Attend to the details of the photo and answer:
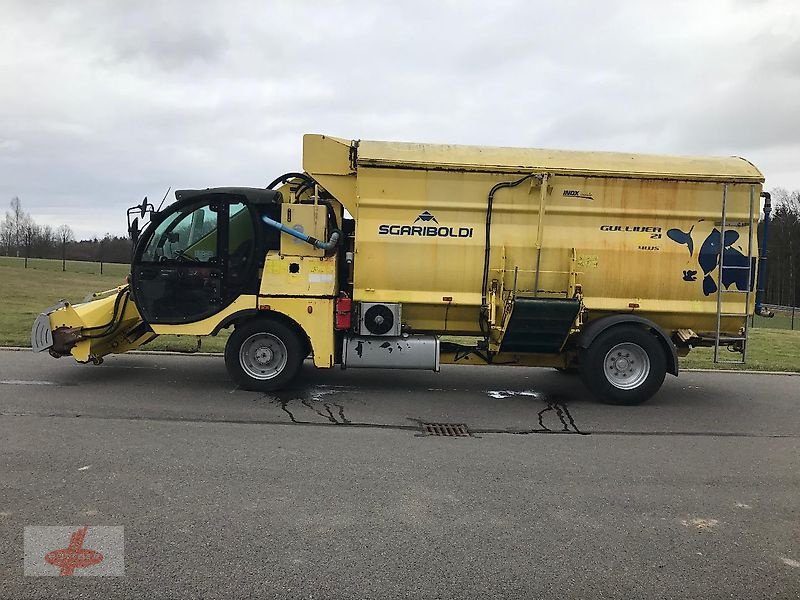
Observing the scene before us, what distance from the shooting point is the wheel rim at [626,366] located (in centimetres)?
791

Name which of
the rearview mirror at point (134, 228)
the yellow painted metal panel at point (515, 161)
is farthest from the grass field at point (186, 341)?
the yellow painted metal panel at point (515, 161)

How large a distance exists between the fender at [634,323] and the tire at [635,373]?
2.8 inches

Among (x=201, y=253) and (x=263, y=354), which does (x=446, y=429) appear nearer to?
(x=263, y=354)

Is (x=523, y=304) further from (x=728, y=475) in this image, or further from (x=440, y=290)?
(x=728, y=475)

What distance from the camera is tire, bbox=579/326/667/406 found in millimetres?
7820

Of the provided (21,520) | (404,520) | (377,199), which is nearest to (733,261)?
(377,199)

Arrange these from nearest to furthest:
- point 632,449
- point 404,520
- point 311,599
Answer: point 311,599, point 404,520, point 632,449

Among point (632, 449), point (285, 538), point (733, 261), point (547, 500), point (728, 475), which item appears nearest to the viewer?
point (285, 538)

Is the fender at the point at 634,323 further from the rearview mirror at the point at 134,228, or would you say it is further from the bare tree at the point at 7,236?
the bare tree at the point at 7,236

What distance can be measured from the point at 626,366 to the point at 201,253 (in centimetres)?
567

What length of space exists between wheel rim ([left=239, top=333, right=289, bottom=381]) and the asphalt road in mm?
363

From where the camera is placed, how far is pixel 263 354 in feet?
26.1

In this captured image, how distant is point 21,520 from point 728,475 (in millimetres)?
5464

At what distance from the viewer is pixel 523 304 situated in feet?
25.2
